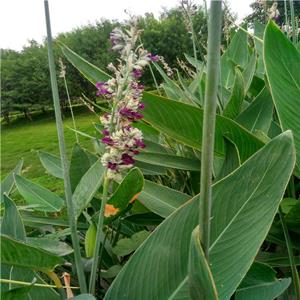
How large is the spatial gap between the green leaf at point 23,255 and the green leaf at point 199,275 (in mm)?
191

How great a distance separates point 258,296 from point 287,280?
0.05 meters

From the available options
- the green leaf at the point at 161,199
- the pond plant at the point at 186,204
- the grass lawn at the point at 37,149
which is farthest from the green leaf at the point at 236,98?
the grass lawn at the point at 37,149

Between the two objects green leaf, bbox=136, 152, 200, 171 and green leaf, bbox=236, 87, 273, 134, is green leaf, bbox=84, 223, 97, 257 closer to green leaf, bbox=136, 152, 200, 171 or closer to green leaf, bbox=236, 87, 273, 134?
green leaf, bbox=136, 152, 200, 171

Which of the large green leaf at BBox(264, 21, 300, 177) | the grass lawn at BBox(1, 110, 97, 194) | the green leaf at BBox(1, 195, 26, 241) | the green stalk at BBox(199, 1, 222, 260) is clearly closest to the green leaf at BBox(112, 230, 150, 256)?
the green leaf at BBox(1, 195, 26, 241)

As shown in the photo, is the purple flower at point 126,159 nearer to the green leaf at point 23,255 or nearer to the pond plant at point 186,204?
the pond plant at point 186,204

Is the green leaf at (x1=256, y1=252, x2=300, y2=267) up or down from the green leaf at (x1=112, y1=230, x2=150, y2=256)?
down

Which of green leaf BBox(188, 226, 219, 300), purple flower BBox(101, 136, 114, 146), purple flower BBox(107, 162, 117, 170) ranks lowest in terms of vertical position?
green leaf BBox(188, 226, 219, 300)

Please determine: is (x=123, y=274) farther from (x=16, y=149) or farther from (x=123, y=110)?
(x=16, y=149)

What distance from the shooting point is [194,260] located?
364mm

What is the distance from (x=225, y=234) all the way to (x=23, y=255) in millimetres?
244

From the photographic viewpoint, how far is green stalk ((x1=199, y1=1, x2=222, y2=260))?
0.30 m

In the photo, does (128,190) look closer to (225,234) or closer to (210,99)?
(225,234)

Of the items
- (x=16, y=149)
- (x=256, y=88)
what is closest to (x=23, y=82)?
(x=16, y=149)

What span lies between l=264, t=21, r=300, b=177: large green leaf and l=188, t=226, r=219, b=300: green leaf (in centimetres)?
38
